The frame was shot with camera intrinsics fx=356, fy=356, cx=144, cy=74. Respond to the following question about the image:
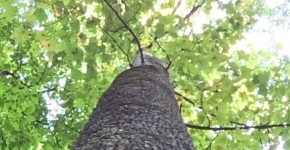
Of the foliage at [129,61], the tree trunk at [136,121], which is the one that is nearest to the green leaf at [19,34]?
the foliage at [129,61]

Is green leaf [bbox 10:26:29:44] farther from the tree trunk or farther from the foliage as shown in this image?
the tree trunk

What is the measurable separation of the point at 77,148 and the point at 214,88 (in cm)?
244

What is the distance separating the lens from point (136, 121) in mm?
2010

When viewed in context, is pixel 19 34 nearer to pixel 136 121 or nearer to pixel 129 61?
pixel 129 61

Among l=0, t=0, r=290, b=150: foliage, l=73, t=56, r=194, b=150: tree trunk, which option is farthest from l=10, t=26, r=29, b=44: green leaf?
l=73, t=56, r=194, b=150: tree trunk

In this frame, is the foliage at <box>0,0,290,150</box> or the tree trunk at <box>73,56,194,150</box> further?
the foliage at <box>0,0,290,150</box>

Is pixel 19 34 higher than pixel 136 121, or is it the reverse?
pixel 19 34

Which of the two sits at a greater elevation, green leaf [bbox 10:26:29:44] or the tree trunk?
green leaf [bbox 10:26:29:44]

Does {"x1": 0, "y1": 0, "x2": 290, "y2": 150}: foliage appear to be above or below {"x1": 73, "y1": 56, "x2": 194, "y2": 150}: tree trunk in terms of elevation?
above

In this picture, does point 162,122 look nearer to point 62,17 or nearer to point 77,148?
point 77,148

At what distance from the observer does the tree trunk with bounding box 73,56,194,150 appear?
1.70 meters

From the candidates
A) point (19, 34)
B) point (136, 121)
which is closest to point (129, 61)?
point (19, 34)

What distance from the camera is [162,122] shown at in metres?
2.13

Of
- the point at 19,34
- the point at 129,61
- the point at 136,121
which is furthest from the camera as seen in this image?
the point at 129,61
